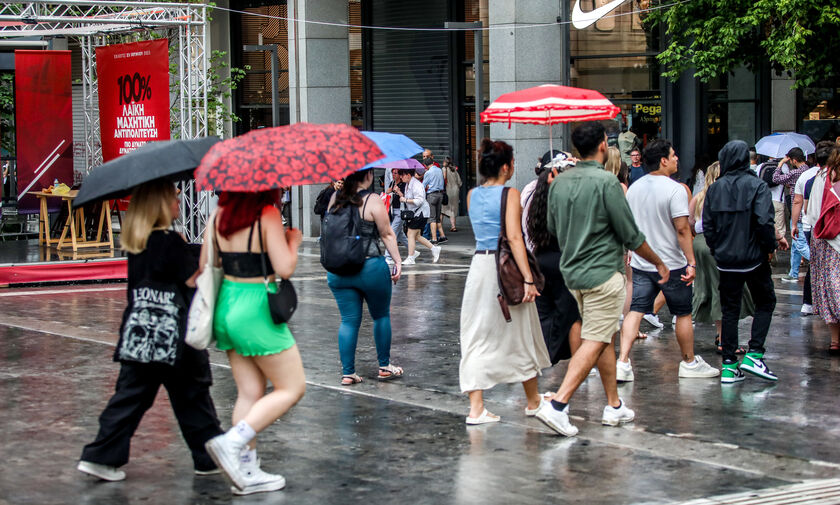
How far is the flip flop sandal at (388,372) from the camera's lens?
8.77 metres

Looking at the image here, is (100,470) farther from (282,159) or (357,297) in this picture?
(357,297)

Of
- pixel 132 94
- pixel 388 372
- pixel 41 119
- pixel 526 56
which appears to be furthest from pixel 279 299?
pixel 41 119

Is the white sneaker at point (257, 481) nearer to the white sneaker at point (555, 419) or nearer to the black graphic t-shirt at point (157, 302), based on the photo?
the black graphic t-shirt at point (157, 302)

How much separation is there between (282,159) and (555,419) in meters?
2.47

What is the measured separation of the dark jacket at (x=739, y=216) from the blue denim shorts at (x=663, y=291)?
38 centimetres

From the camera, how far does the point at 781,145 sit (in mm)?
16703

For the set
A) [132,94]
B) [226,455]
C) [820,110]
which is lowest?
[226,455]

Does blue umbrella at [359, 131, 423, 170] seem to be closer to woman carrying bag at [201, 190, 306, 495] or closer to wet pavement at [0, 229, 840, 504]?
wet pavement at [0, 229, 840, 504]

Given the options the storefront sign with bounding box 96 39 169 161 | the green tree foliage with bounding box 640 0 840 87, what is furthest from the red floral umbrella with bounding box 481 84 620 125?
the storefront sign with bounding box 96 39 169 161

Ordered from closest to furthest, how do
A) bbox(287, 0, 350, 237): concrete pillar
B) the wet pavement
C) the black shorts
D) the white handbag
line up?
the white handbag < the wet pavement < the black shorts < bbox(287, 0, 350, 237): concrete pillar

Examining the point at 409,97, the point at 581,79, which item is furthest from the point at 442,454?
the point at 409,97

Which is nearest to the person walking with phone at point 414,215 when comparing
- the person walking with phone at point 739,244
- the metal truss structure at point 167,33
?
the metal truss structure at point 167,33

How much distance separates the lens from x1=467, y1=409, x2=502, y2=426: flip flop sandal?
7.21 meters

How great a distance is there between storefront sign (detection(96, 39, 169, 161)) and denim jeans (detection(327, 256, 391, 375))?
9258 mm
